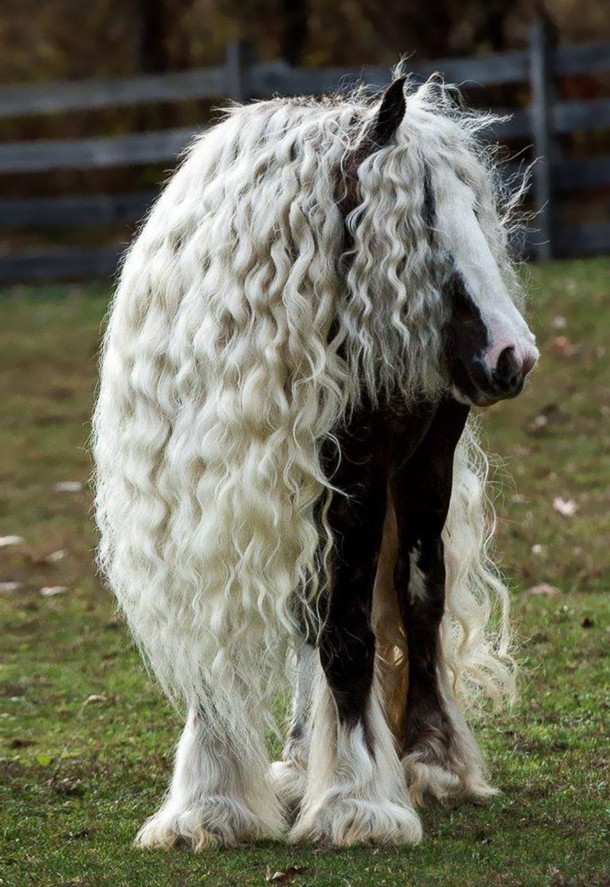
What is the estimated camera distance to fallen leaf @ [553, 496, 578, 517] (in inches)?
311

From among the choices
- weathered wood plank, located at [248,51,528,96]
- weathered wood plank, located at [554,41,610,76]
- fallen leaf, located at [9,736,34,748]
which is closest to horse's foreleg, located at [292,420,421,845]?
fallen leaf, located at [9,736,34,748]

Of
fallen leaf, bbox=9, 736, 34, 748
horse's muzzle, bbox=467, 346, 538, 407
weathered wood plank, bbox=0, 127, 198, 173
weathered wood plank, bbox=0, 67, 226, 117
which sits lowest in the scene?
fallen leaf, bbox=9, 736, 34, 748

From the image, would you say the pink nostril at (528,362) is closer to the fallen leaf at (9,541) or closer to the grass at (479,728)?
the grass at (479,728)

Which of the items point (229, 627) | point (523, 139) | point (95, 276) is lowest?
point (95, 276)

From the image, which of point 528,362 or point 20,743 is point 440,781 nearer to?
point 528,362

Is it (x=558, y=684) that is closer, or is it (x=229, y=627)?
(x=229, y=627)

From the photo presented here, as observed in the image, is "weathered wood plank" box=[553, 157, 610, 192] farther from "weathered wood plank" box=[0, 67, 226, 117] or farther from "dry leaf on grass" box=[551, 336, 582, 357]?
"weathered wood plank" box=[0, 67, 226, 117]

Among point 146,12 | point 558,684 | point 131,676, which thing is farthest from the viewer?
point 146,12

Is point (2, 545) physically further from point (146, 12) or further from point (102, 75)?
point (102, 75)

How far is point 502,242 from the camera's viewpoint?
12.6 ft

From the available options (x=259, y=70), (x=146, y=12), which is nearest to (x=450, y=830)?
(x=259, y=70)

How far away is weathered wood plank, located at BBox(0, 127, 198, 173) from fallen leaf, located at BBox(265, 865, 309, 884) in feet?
36.0

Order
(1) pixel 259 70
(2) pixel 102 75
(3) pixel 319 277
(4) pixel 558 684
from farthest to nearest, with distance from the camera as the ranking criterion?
(2) pixel 102 75
(1) pixel 259 70
(4) pixel 558 684
(3) pixel 319 277

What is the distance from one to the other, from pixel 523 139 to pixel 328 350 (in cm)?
1170
